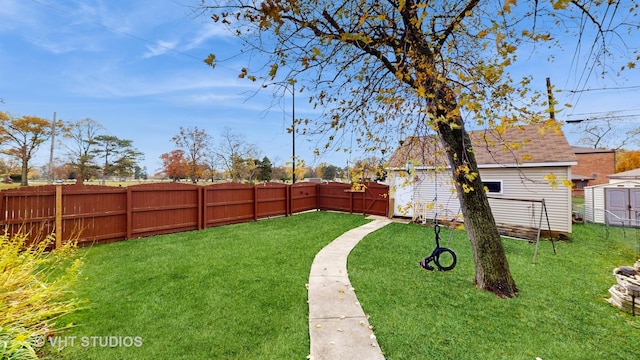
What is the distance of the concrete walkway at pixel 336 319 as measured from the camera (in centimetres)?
257

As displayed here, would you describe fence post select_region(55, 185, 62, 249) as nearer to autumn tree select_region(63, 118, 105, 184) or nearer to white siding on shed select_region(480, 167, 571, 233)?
white siding on shed select_region(480, 167, 571, 233)

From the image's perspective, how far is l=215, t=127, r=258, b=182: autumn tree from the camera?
3045cm

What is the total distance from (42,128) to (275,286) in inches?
1376

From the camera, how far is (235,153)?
30922 millimetres

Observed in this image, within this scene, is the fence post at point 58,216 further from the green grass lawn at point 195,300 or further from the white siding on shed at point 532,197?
the white siding on shed at point 532,197

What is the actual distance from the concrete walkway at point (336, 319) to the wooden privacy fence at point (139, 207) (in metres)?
5.25

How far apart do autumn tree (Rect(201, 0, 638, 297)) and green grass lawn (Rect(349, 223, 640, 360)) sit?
0.60 m

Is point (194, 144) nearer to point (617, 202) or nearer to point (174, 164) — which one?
point (174, 164)

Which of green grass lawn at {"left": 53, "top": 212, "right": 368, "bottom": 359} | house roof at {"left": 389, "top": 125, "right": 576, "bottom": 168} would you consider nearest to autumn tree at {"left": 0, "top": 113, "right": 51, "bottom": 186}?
green grass lawn at {"left": 53, "top": 212, "right": 368, "bottom": 359}

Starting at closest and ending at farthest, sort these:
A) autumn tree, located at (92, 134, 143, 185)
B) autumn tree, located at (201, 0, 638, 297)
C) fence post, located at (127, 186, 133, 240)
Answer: autumn tree, located at (201, 0, 638, 297) → fence post, located at (127, 186, 133, 240) → autumn tree, located at (92, 134, 143, 185)

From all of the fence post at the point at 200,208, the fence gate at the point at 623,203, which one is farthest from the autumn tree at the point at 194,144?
the fence gate at the point at 623,203

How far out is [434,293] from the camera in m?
4.02

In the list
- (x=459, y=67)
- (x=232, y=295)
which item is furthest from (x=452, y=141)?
(x=232, y=295)

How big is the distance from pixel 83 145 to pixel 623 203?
44360mm
